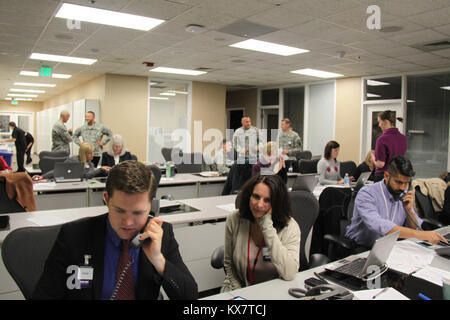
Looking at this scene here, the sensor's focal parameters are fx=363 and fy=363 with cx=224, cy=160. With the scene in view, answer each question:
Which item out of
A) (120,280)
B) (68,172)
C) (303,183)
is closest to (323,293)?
(120,280)

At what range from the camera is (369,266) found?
1.82 m

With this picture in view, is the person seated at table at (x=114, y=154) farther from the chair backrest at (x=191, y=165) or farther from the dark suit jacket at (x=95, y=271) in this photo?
the dark suit jacket at (x=95, y=271)

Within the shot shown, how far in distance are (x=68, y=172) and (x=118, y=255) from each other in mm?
3729

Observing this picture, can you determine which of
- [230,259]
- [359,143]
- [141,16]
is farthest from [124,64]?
[230,259]

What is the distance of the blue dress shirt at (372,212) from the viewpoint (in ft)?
8.27

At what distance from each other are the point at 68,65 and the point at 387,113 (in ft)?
21.7

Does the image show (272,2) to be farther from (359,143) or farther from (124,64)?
(359,143)

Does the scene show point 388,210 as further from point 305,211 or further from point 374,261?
point 374,261

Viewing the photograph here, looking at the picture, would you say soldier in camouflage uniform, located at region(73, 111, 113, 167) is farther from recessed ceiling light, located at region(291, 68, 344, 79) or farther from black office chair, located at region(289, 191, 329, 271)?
black office chair, located at region(289, 191, 329, 271)

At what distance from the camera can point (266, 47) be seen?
6.11 metres

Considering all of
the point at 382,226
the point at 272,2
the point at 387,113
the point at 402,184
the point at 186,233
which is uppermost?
the point at 272,2

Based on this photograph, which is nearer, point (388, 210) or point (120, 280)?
point (120, 280)

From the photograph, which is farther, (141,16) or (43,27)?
(43,27)

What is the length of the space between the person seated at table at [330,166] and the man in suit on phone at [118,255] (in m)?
4.30
